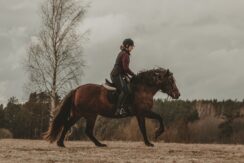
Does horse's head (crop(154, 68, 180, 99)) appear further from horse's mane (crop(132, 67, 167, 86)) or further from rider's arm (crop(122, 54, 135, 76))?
rider's arm (crop(122, 54, 135, 76))

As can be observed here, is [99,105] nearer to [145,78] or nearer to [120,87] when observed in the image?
[120,87]

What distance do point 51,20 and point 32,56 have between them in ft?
9.16

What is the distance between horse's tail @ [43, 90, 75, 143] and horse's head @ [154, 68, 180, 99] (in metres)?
2.90

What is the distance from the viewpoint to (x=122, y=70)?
61.2 feet

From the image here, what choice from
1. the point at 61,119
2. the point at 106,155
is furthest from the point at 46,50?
the point at 106,155

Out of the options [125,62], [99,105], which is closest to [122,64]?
[125,62]

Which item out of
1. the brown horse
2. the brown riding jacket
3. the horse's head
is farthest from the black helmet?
the horse's head

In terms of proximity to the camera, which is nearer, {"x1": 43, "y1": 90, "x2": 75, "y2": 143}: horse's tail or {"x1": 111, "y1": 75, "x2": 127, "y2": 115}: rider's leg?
{"x1": 111, "y1": 75, "x2": 127, "y2": 115}: rider's leg

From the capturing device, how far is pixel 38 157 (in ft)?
48.1

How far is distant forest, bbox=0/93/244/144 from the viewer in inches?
1340

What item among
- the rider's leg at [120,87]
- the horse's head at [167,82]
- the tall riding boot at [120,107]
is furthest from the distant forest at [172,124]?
the rider's leg at [120,87]

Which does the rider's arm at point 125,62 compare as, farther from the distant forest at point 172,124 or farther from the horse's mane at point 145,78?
the distant forest at point 172,124

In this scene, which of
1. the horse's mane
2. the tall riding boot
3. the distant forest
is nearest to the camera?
the tall riding boot

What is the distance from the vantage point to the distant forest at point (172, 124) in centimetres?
3404
